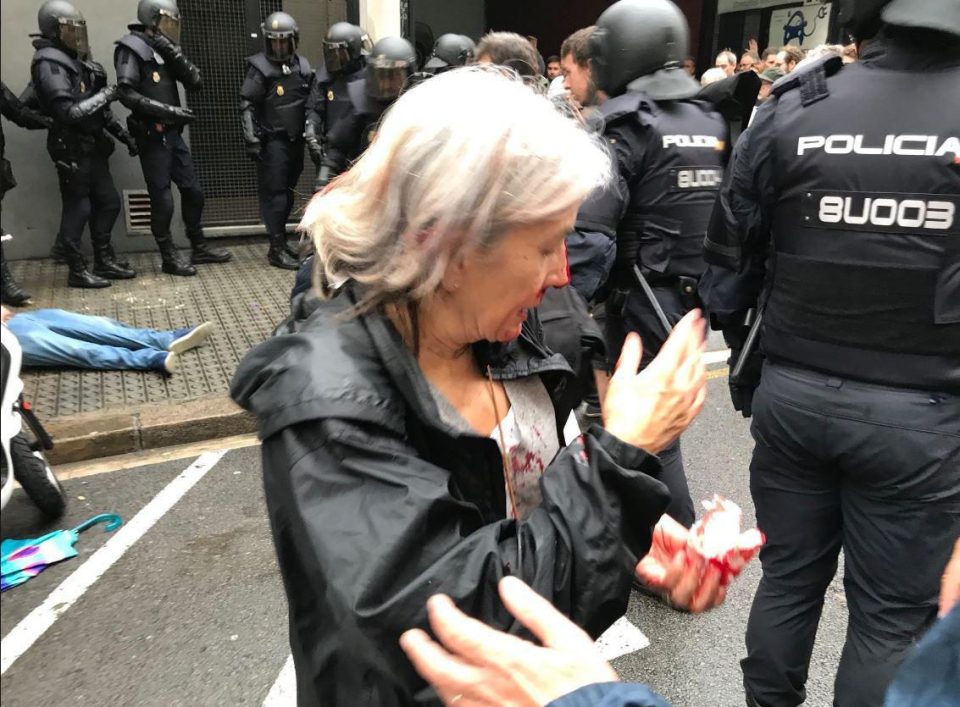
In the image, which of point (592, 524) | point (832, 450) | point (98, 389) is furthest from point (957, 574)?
point (98, 389)

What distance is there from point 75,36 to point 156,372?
2.71 metres

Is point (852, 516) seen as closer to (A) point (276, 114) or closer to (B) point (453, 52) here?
(B) point (453, 52)

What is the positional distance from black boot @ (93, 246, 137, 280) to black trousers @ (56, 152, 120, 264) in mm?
99

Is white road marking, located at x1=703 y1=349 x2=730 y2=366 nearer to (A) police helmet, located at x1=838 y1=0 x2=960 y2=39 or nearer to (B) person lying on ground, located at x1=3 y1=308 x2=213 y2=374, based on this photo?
(B) person lying on ground, located at x1=3 y1=308 x2=213 y2=374

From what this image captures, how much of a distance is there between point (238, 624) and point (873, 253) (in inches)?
92.9

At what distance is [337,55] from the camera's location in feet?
23.1

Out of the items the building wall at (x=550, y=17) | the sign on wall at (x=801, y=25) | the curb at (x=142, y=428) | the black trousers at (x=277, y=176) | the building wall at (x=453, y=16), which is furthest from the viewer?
the building wall at (x=550, y=17)

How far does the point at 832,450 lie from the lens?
6.48ft

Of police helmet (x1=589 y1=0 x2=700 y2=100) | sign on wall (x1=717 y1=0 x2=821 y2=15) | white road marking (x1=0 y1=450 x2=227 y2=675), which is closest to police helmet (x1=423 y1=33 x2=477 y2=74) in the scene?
police helmet (x1=589 y1=0 x2=700 y2=100)

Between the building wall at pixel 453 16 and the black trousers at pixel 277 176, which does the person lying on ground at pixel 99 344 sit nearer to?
the black trousers at pixel 277 176

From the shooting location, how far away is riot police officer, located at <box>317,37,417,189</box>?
527cm

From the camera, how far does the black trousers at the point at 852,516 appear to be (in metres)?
1.88

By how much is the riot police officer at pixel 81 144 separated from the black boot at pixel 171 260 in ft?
1.15

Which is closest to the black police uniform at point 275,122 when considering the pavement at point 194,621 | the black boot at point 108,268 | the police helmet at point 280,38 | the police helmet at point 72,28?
the police helmet at point 280,38
